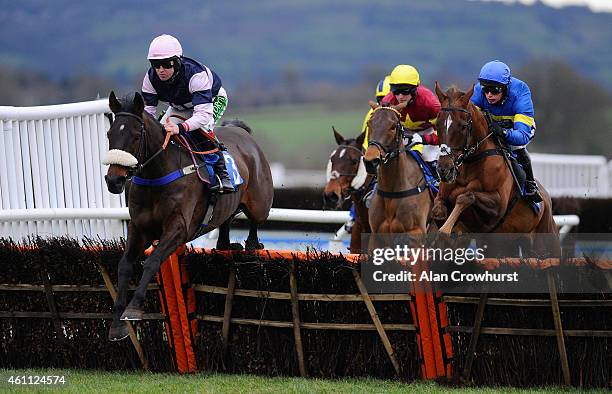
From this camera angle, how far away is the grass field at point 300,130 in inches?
1517

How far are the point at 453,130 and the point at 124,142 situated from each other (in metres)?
2.54

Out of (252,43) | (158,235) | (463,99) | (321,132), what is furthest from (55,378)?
(252,43)

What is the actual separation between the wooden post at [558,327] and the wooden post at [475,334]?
0.39 metres

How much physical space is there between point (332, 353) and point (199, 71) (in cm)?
221

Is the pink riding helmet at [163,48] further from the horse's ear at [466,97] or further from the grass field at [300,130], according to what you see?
the grass field at [300,130]

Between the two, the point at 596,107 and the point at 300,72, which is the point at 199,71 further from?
the point at 300,72

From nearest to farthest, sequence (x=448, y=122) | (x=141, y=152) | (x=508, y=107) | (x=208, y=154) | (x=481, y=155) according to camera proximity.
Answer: (x=141, y=152) < (x=208, y=154) < (x=448, y=122) < (x=481, y=155) < (x=508, y=107)

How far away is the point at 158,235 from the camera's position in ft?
22.4

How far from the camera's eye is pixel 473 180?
7.71 m

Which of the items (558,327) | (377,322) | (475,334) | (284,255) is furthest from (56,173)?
(558,327)

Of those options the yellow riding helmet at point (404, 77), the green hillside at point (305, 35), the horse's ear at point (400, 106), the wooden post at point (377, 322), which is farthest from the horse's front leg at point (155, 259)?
the green hillside at point (305, 35)

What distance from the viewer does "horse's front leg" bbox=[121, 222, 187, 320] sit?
621cm

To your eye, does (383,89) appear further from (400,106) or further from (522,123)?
(522,123)

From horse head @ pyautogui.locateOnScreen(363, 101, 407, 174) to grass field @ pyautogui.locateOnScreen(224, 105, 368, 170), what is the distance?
2765 cm
